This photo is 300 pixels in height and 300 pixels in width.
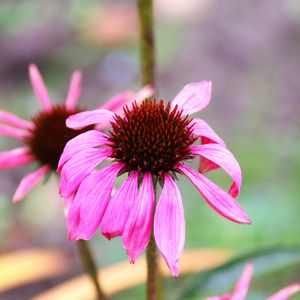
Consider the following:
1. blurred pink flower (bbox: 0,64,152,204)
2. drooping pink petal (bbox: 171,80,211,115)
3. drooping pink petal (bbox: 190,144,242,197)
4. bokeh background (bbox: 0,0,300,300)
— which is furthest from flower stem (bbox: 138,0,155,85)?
bokeh background (bbox: 0,0,300,300)

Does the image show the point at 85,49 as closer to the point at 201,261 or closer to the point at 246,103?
the point at 246,103

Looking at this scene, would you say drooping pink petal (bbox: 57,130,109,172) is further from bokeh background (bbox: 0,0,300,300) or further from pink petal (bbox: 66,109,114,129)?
bokeh background (bbox: 0,0,300,300)

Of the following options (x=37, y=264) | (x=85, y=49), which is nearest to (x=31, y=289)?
(x=37, y=264)

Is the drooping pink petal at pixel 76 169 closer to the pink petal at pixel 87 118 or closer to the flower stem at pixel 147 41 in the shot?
the pink petal at pixel 87 118

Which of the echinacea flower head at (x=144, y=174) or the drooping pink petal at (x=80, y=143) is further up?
the drooping pink petal at (x=80, y=143)

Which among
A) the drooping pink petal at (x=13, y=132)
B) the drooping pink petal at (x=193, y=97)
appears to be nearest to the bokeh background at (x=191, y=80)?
the drooping pink petal at (x=13, y=132)

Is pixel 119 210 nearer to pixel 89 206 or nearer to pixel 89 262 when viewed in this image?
pixel 89 206

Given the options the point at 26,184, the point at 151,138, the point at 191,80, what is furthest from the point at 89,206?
the point at 191,80
